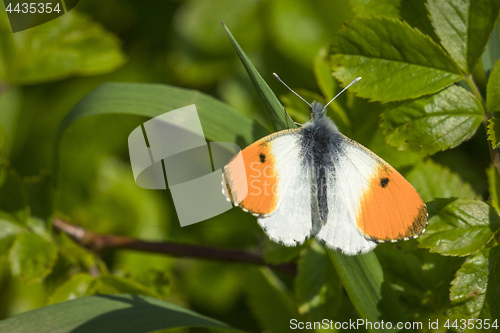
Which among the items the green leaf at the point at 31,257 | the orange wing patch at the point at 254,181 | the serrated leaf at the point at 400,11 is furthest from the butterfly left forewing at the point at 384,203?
the green leaf at the point at 31,257

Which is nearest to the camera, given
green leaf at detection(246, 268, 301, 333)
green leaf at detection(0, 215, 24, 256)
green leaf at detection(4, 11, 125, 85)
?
green leaf at detection(0, 215, 24, 256)

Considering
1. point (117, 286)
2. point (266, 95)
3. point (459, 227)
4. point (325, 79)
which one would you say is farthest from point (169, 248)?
point (459, 227)

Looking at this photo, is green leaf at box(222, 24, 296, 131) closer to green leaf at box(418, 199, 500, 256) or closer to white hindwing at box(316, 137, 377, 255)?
white hindwing at box(316, 137, 377, 255)

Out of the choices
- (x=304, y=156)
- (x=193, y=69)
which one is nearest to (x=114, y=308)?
(x=304, y=156)

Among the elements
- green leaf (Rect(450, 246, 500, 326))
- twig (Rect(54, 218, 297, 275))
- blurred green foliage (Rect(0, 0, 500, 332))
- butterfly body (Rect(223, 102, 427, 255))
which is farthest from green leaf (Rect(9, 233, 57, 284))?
green leaf (Rect(450, 246, 500, 326))

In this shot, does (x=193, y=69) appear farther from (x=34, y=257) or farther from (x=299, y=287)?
(x=299, y=287)

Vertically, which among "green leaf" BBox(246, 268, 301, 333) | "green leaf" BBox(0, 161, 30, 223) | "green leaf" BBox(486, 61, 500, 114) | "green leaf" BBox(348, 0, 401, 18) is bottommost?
"green leaf" BBox(246, 268, 301, 333)
